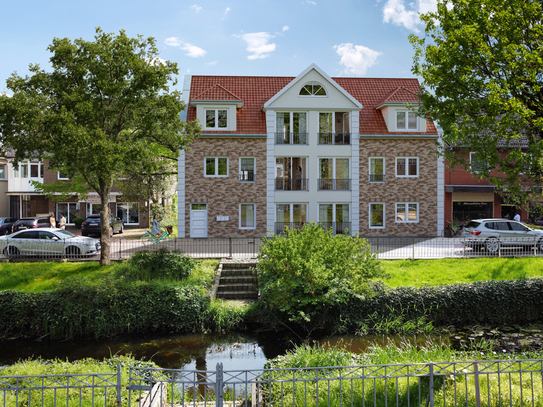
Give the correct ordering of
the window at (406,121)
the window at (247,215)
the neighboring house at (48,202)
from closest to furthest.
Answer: the window at (247,215), the window at (406,121), the neighboring house at (48,202)

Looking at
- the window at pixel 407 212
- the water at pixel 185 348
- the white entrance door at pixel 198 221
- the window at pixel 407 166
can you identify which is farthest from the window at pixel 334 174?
the water at pixel 185 348

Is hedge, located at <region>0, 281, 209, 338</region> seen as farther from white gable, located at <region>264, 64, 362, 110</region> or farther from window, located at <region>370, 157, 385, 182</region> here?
window, located at <region>370, 157, 385, 182</region>

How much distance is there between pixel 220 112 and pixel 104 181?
12.5 m

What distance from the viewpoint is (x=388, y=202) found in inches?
1120

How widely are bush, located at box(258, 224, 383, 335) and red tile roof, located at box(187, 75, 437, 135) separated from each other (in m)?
16.0

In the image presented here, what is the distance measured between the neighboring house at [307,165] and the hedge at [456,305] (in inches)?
558

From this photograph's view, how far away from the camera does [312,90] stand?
28203 millimetres

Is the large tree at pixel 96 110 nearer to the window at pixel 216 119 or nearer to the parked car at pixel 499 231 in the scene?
the window at pixel 216 119

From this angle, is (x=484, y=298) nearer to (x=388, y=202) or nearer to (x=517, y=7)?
(x=517, y=7)

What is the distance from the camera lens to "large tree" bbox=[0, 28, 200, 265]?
590 inches

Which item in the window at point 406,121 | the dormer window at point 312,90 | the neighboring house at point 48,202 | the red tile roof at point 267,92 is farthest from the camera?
the neighboring house at point 48,202

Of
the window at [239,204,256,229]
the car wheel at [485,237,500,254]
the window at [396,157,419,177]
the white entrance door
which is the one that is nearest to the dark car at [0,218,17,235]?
the white entrance door

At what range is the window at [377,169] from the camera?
28.5 metres

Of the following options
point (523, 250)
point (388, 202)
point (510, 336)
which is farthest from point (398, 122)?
point (510, 336)
